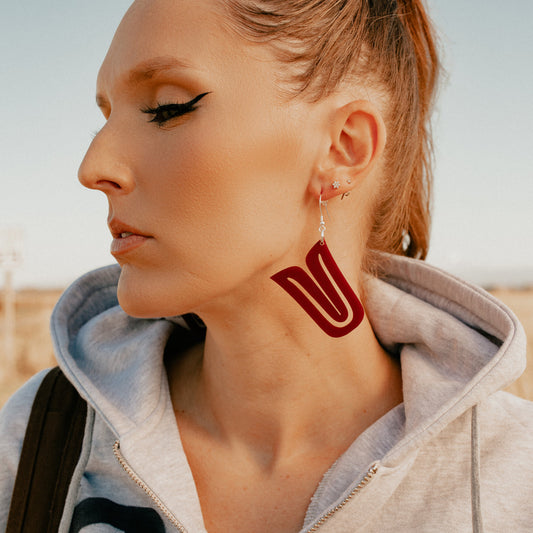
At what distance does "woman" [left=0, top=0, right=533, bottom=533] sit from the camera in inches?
63.6

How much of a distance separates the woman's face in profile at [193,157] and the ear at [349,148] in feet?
0.29

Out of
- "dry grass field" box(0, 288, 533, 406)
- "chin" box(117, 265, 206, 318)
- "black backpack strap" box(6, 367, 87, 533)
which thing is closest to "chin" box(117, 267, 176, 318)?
"chin" box(117, 265, 206, 318)

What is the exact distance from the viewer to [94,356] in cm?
209

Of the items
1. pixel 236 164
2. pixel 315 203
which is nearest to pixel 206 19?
pixel 236 164

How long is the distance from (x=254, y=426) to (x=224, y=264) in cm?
64

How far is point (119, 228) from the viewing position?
1685 mm

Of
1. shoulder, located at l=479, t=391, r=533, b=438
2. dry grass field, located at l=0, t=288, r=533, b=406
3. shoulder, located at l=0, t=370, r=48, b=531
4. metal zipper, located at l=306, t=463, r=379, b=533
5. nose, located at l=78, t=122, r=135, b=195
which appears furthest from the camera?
dry grass field, located at l=0, t=288, r=533, b=406

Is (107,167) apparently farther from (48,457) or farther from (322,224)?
(48,457)

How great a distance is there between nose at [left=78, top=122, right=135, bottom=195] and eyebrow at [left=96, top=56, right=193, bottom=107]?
0.56ft

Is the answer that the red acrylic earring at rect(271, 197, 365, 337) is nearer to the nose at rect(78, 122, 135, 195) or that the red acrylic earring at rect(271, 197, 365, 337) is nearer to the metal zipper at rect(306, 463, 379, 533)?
A: the metal zipper at rect(306, 463, 379, 533)

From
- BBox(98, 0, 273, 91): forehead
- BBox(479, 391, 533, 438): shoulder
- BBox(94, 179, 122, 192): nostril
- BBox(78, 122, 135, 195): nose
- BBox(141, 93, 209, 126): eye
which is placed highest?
BBox(98, 0, 273, 91): forehead

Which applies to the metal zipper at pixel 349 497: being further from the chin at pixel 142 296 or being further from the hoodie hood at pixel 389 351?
the chin at pixel 142 296

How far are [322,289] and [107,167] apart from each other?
74 cm

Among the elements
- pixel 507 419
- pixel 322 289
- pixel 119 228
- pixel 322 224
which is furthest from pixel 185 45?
pixel 507 419
